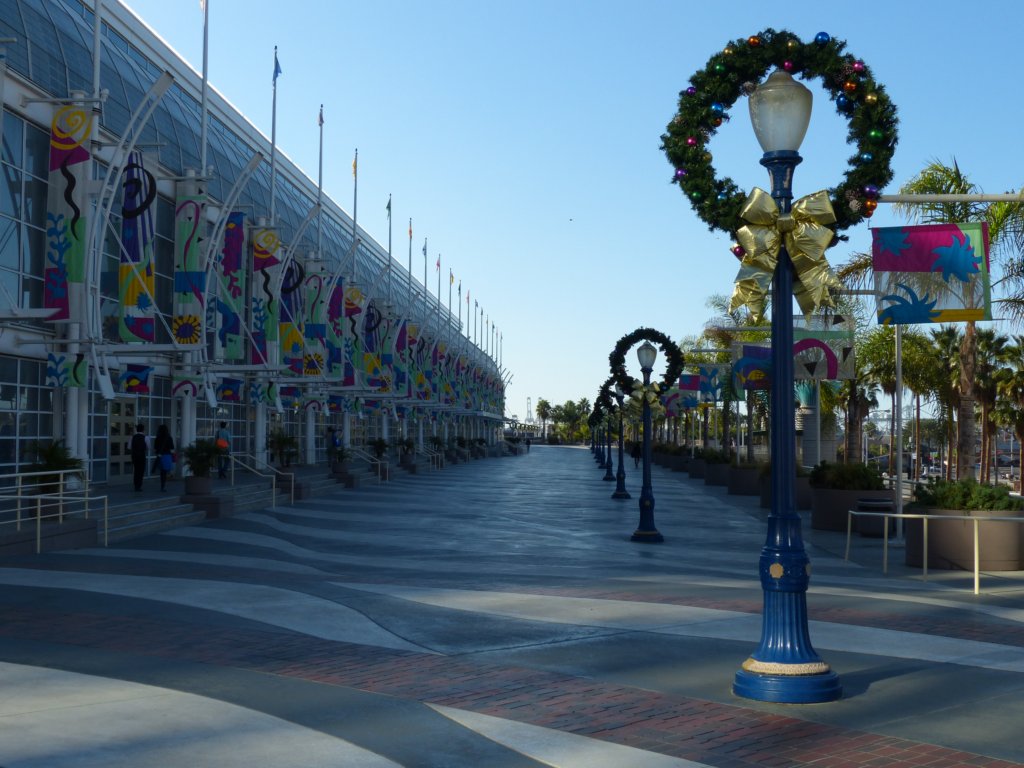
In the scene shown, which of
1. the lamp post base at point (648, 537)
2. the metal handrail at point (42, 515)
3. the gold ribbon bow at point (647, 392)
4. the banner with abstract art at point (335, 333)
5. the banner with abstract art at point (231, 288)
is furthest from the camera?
the banner with abstract art at point (335, 333)

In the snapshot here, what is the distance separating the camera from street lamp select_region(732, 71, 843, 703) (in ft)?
24.7

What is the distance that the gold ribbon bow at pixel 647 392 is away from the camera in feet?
72.8

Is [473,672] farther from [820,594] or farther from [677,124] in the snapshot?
[820,594]

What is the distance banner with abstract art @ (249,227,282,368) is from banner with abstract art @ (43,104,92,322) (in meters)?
11.6

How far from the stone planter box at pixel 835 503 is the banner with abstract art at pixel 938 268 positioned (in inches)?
230

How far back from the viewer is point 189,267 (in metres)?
30.0

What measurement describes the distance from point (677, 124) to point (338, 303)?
35.4 metres

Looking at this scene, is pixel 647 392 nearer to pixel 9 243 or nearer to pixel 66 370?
pixel 66 370

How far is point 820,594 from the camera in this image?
1262 cm

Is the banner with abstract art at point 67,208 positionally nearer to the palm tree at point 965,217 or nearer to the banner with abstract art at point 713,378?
the palm tree at point 965,217

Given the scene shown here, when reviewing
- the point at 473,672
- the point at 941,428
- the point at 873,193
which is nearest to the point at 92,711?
the point at 473,672

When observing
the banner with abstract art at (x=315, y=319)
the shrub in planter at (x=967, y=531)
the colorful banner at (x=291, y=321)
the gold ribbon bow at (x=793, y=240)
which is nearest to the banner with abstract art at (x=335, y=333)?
the banner with abstract art at (x=315, y=319)

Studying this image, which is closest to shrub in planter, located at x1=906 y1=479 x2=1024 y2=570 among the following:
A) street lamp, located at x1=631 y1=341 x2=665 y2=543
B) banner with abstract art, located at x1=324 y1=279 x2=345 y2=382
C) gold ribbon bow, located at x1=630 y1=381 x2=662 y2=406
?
street lamp, located at x1=631 y1=341 x2=665 y2=543

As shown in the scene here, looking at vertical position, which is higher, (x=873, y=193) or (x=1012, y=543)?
(x=873, y=193)
